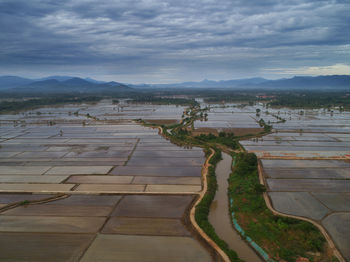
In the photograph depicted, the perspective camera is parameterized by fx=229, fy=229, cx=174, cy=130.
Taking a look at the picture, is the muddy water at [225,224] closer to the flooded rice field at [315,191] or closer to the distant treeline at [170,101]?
the flooded rice field at [315,191]

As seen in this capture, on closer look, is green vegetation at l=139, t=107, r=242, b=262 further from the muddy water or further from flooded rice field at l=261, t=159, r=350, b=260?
flooded rice field at l=261, t=159, r=350, b=260

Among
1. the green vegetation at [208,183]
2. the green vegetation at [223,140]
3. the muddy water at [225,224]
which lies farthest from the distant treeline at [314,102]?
the muddy water at [225,224]

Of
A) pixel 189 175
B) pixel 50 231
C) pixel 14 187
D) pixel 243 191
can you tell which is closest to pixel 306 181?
pixel 243 191

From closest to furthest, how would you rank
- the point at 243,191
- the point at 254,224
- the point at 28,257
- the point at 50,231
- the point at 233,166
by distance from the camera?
the point at 28,257 → the point at 50,231 → the point at 254,224 → the point at 243,191 → the point at 233,166

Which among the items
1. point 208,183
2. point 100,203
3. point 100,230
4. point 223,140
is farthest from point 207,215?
point 223,140

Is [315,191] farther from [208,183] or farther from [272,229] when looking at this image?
[208,183]

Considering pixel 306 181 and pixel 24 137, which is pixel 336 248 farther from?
pixel 24 137
